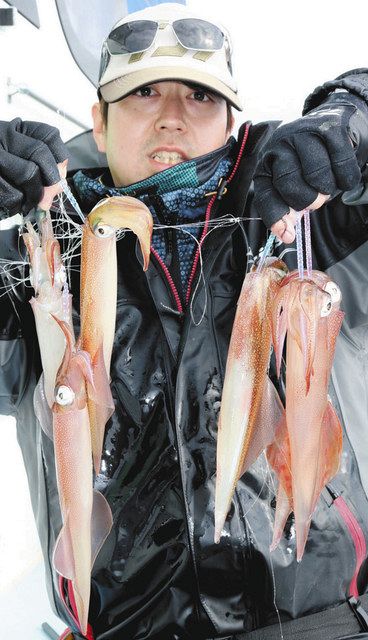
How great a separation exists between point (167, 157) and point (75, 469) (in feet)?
3.14

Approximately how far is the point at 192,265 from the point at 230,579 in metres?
0.78

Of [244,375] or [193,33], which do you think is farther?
[193,33]

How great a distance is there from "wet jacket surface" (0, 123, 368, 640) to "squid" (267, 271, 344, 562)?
246 millimetres

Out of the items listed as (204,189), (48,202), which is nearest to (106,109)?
(204,189)

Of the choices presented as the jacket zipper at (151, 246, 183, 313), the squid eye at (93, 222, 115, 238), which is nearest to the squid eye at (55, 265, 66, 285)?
the squid eye at (93, 222, 115, 238)

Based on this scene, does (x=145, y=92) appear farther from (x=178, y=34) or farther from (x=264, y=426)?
(x=264, y=426)

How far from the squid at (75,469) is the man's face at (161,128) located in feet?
2.47

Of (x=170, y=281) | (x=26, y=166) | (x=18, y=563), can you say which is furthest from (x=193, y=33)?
(x=18, y=563)

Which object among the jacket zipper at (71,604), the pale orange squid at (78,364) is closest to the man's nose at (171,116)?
the pale orange squid at (78,364)

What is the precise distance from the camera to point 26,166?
57.7 inches

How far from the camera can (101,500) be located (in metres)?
1.60

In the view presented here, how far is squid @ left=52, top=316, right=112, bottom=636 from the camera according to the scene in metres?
1.47

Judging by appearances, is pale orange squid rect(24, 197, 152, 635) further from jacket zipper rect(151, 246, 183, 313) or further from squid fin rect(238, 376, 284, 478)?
jacket zipper rect(151, 246, 183, 313)

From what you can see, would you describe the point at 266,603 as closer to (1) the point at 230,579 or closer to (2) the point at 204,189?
(1) the point at 230,579
